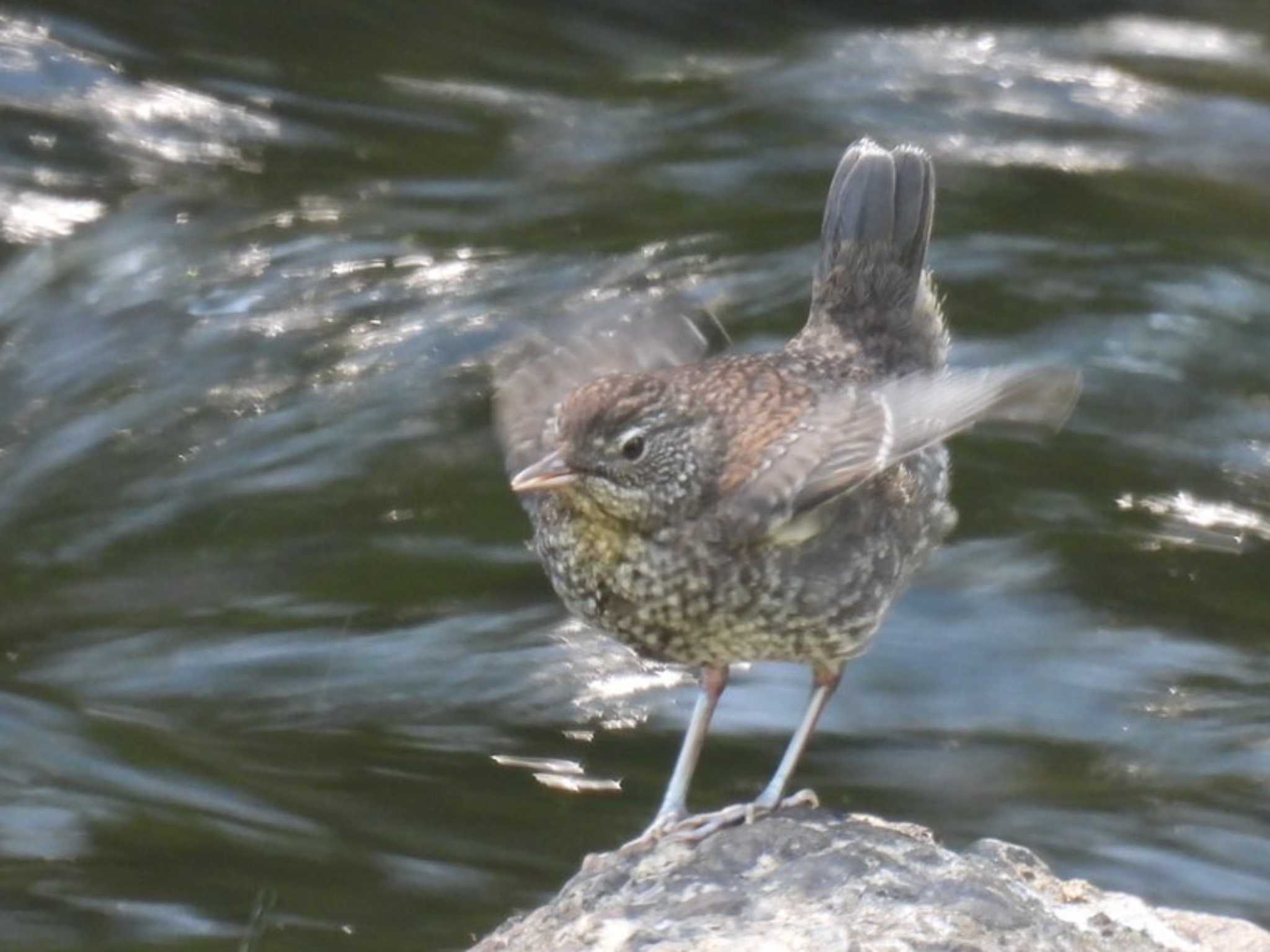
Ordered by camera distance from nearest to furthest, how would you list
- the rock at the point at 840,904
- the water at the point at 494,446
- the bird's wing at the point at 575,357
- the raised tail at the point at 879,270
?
the rock at the point at 840,904 → the bird's wing at the point at 575,357 → the raised tail at the point at 879,270 → the water at the point at 494,446

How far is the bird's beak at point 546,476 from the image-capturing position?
13.4 feet

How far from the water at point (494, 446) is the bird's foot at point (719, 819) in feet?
4.11

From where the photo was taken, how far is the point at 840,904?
357 centimetres

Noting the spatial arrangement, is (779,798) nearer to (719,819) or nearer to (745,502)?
(719,819)

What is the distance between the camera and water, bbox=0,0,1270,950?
578cm

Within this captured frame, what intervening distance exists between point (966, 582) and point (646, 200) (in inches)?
105

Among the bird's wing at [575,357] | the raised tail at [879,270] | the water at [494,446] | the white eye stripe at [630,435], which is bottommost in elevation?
the water at [494,446]

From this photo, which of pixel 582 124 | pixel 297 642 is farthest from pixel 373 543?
pixel 582 124

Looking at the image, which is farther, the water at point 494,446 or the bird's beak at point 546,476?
the water at point 494,446

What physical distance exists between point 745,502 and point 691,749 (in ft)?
2.06

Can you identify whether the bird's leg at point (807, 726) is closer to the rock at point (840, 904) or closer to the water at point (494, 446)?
the rock at point (840, 904)

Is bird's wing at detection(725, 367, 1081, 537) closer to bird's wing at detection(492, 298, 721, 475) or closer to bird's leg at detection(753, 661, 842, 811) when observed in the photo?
bird's leg at detection(753, 661, 842, 811)

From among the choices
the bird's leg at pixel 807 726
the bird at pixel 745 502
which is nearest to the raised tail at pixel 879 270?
the bird at pixel 745 502

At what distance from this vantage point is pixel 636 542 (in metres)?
4.22
